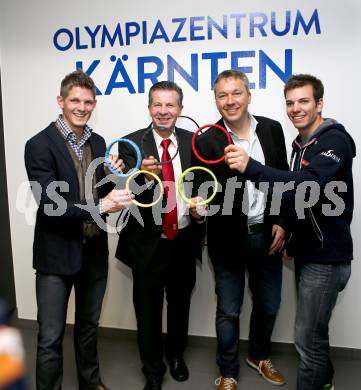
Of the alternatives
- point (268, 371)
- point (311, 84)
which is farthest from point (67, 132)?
point (268, 371)

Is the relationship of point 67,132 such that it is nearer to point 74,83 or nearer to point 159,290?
point 74,83

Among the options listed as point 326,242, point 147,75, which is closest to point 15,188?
point 147,75

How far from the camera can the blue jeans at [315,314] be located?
2.06 m

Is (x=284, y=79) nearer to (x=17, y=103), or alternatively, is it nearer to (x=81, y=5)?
(x=81, y=5)

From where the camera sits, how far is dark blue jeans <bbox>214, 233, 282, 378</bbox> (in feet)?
8.27

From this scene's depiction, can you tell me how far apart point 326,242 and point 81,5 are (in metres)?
2.48

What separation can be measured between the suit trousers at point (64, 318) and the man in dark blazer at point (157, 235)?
23cm

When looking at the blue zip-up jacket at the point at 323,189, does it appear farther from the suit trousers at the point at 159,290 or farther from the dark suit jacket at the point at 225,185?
the suit trousers at the point at 159,290

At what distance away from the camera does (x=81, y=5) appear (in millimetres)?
3223

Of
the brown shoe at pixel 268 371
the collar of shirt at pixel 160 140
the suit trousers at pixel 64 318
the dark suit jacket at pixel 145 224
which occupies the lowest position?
the brown shoe at pixel 268 371

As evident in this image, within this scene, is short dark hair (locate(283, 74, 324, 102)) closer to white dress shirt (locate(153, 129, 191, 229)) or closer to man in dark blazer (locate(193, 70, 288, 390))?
man in dark blazer (locate(193, 70, 288, 390))

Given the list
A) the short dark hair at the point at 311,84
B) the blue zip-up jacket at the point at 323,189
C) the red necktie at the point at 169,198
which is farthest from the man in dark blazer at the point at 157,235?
the short dark hair at the point at 311,84

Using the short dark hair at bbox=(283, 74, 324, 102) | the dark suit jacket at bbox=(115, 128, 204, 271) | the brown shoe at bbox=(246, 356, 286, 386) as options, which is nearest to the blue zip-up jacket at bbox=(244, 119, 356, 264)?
the short dark hair at bbox=(283, 74, 324, 102)

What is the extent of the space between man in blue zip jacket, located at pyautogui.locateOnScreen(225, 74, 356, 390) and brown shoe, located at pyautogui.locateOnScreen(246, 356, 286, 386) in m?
0.67
